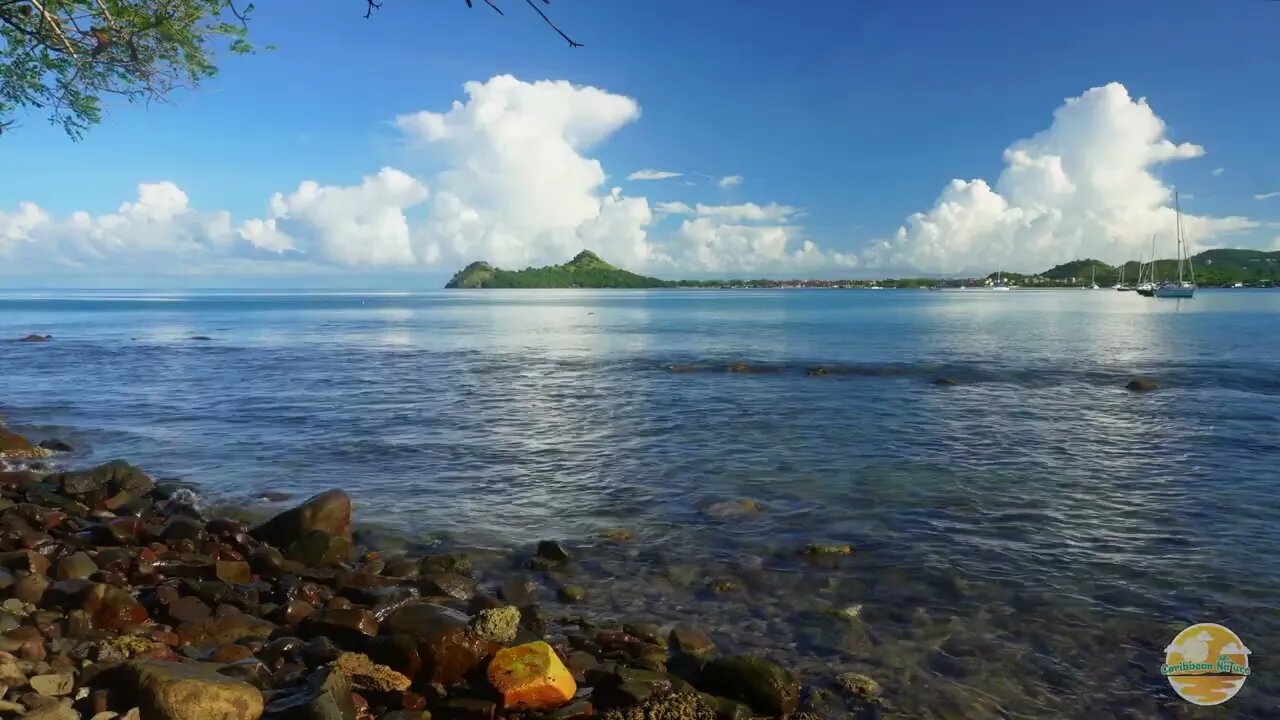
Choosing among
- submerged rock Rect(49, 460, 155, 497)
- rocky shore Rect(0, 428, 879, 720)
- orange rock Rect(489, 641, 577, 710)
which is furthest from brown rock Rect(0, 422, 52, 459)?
orange rock Rect(489, 641, 577, 710)

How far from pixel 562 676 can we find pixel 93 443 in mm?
Answer: 22071

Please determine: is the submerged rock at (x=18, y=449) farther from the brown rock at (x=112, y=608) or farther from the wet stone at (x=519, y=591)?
the wet stone at (x=519, y=591)

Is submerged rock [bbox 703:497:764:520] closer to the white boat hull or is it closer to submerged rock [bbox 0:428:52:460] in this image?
submerged rock [bbox 0:428:52:460]

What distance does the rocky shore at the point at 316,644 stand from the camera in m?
7.56

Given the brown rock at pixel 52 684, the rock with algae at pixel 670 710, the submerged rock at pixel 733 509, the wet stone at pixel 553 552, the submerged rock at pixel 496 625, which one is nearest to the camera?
the brown rock at pixel 52 684

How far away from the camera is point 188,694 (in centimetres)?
711

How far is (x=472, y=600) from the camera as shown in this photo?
11.0 m

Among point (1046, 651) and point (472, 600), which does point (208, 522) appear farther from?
point (1046, 651)

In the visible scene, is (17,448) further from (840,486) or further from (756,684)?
(756,684)

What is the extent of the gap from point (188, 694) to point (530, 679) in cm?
319

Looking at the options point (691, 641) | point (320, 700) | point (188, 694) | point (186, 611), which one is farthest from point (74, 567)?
point (691, 641)

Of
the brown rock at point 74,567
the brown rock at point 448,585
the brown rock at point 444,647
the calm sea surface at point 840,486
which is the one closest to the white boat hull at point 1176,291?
the calm sea surface at point 840,486
